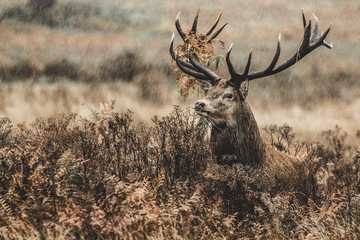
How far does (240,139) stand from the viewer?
6273mm

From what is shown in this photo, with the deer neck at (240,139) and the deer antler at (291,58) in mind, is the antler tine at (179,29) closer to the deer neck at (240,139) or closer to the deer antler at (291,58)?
the deer antler at (291,58)

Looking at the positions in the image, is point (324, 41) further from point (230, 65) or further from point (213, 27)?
point (213, 27)

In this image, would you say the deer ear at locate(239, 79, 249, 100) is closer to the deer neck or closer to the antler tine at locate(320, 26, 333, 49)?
the deer neck

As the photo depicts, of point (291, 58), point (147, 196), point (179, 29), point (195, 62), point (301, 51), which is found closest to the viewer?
point (147, 196)

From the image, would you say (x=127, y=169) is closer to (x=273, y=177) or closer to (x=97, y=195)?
(x=97, y=195)

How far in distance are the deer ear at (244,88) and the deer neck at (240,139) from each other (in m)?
0.13

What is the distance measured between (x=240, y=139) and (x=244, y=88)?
2.63 ft

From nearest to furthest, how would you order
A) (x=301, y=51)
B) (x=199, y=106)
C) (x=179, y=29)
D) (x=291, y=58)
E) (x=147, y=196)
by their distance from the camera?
(x=147, y=196) → (x=199, y=106) → (x=291, y=58) → (x=301, y=51) → (x=179, y=29)

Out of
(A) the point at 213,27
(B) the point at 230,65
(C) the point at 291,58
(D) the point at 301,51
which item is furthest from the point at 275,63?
(A) the point at 213,27

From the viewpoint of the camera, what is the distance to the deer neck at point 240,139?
20.6 feet

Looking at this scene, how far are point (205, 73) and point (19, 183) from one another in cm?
340

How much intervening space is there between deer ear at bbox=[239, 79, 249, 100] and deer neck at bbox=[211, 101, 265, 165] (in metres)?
0.13

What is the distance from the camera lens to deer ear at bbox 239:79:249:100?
6363 millimetres

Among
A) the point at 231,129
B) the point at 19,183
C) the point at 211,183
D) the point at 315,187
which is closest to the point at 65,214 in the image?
the point at 19,183
